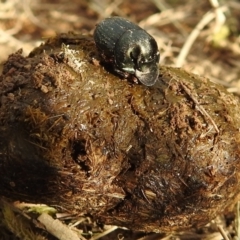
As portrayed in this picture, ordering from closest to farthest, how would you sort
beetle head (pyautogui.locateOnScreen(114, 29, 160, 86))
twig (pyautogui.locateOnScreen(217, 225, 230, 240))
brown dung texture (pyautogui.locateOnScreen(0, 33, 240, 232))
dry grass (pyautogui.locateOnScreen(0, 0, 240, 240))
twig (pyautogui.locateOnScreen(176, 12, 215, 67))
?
brown dung texture (pyautogui.locateOnScreen(0, 33, 240, 232)) < beetle head (pyautogui.locateOnScreen(114, 29, 160, 86)) < twig (pyautogui.locateOnScreen(217, 225, 230, 240)) < twig (pyautogui.locateOnScreen(176, 12, 215, 67)) < dry grass (pyautogui.locateOnScreen(0, 0, 240, 240))

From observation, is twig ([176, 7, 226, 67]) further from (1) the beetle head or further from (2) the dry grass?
(1) the beetle head

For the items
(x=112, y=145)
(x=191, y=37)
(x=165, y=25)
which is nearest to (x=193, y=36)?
(x=191, y=37)

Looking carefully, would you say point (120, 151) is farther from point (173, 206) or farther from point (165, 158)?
point (173, 206)

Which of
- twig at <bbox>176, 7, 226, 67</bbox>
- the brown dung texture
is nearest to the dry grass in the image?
twig at <bbox>176, 7, 226, 67</bbox>

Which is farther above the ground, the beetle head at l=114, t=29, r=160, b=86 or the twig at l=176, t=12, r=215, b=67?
the beetle head at l=114, t=29, r=160, b=86

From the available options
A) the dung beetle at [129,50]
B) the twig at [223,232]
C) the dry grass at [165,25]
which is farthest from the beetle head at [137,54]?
the dry grass at [165,25]

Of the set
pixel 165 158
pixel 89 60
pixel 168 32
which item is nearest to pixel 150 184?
pixel 165 158

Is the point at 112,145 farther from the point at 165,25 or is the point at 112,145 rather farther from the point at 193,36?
the point at 165,25

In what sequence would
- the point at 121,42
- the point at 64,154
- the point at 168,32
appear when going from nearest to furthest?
1. the point at 64,154
2. the point at 121,42
3. the point at 168,32
